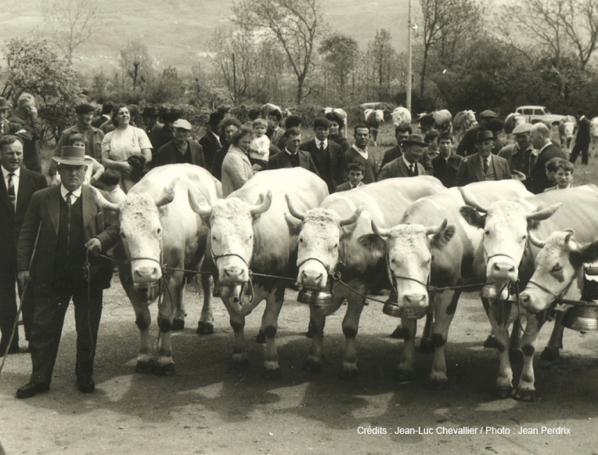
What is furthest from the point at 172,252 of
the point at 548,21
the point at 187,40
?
the point at 187,40

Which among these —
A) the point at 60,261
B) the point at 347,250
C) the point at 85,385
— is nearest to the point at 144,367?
the point at 85,385

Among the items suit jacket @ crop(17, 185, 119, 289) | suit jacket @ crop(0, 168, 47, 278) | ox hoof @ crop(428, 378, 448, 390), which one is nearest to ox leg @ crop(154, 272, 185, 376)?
suit jacket @ crop(17, 185, 119, 289)

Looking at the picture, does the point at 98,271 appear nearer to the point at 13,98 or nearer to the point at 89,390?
the point at 89,390

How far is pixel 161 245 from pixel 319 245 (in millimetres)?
1626

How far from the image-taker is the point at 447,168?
11570 millimetres

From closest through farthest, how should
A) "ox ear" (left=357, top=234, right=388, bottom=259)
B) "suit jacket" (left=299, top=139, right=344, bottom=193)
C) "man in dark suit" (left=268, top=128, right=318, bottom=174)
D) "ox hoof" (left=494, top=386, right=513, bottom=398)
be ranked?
"ox hoof" (left=494, top=386, right=513, bottom=398) < "ox ear" (left=357, top=234, right=388, bottom=259) < "man in dark suit" (left=268, top=128, right=318, bottom=174) < "suit jacket" (left=299, top=139, right=344, bottom=193)

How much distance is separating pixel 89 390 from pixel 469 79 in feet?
141

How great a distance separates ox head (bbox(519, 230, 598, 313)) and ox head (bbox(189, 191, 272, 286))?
2638 millimetres

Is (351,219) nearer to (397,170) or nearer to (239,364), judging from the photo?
(239,364)

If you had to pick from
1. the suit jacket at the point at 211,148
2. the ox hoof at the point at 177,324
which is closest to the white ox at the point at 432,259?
the ox hoof at the point at 177,324

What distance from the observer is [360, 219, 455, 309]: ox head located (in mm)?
7191

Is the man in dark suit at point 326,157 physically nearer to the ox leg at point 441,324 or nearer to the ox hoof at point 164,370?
the ox leg at point 441,324

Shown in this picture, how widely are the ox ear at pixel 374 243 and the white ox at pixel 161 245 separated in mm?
1857

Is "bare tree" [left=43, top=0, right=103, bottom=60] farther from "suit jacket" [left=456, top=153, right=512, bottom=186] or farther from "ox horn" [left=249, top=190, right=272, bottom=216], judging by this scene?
"ox horn" [left=249, top=190, right=272, bottom=216]
